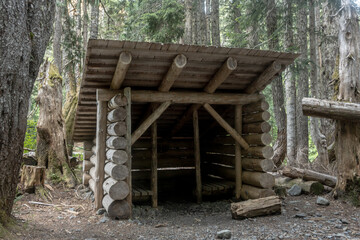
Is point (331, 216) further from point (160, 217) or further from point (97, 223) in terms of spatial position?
point (97, 223)

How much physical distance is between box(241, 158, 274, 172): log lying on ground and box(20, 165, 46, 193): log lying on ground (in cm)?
490

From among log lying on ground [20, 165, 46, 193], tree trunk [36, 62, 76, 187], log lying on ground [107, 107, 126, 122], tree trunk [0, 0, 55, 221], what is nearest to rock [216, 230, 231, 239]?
log lying on ground [107, 107, 126, 122]

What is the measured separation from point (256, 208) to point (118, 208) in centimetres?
257

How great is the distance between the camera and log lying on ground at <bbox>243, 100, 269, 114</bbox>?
22.7 feet

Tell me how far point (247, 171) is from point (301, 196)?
1389mm

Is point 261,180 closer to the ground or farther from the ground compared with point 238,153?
closer to the ground

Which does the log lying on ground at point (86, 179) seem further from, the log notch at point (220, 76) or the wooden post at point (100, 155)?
the log notch at point (220, 76)

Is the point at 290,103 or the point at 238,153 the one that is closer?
the point at 238,153

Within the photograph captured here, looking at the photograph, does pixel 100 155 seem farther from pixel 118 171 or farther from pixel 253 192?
pixel 253 192

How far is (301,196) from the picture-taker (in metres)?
7.21

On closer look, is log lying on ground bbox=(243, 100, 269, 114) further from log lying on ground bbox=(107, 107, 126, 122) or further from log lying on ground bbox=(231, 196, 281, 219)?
log lying on ground bbox=(107, 107, 126, 122)

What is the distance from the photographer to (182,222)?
6012 mm

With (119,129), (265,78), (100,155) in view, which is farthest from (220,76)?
(100,155)

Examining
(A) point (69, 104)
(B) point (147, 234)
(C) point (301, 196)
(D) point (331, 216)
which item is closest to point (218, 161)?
(C) point (301, 196)
